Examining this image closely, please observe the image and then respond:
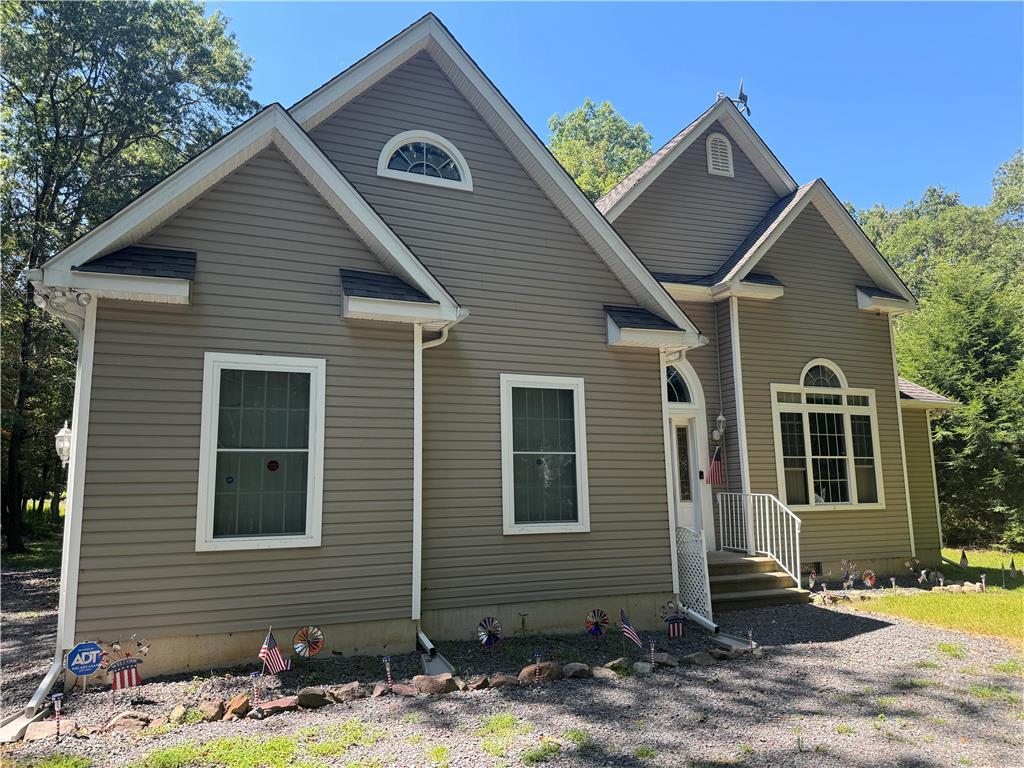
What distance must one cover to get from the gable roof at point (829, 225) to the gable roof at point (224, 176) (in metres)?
5.99

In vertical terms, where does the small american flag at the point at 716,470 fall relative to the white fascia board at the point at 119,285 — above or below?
below

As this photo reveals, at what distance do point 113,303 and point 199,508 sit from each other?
2044 millimetres

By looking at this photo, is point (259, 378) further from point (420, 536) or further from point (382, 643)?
point (382, 643)

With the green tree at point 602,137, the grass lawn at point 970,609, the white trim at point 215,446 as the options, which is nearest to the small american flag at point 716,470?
the grass lawn at point 970,609

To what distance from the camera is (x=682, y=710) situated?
4.80 metres

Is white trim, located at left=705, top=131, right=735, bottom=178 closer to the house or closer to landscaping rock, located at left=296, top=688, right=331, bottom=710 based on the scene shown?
the house

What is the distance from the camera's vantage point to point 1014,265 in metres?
31.2

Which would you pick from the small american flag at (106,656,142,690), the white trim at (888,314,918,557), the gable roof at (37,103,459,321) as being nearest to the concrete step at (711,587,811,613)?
the white trim at (888,314,918,557)

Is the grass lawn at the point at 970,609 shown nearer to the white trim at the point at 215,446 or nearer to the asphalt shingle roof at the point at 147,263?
the white trim at the point at 215,446

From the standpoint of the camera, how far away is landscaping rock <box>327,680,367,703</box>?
4.93 meters

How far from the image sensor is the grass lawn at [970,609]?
7.38 meters

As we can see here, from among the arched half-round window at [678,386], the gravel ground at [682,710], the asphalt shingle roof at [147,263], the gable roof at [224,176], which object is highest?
the gable roof at [224,176]

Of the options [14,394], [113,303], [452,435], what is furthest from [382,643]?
[14,394]

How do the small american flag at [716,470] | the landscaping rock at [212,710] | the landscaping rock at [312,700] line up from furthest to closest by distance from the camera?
the small american flag at [716,470] < the landscaping rock at [312,700] < the landscaping rock at [212,710]
